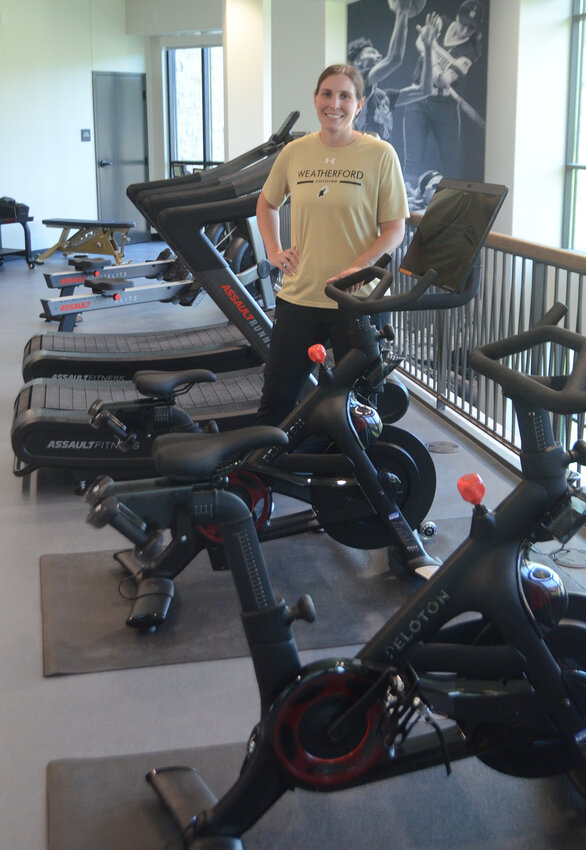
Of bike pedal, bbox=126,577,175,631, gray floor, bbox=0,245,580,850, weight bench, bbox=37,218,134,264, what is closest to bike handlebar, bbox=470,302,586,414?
gray floor, bbox=0,245,580,850

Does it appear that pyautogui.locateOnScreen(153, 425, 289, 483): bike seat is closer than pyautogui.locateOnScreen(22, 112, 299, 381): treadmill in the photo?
Yes

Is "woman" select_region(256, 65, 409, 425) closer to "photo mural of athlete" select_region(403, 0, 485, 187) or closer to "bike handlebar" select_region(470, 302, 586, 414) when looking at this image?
"bike handlebar" select_region(470, 302, 586, 414)

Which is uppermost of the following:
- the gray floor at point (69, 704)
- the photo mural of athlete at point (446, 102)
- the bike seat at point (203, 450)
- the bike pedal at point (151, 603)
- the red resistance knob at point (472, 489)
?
the photo mural of athlete at point (446, 102)

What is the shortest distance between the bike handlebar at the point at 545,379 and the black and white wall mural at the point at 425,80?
9.12 metres

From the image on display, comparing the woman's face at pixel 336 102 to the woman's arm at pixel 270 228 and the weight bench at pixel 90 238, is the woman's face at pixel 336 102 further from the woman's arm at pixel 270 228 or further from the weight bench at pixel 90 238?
the weight bench at pixel 90 238

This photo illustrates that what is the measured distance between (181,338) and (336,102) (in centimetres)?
296

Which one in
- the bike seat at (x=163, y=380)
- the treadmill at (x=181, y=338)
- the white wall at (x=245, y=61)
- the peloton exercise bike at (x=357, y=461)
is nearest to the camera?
the peloton exercise bike at (x=357, y=461)

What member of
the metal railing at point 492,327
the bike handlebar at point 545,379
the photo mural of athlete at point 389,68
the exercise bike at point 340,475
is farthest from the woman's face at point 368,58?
the bike handlebar at point 545,379

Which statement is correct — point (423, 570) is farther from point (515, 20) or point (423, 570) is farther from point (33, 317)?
point (515, 20)

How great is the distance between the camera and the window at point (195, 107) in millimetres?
13375

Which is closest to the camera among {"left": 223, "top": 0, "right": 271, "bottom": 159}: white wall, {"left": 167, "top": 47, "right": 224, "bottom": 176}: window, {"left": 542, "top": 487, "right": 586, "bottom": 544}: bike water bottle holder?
{"left": 542, "top": 487, "right": 586, "bottom": 544}: bike water bottle holder

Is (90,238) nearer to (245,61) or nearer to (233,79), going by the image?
(233,79)

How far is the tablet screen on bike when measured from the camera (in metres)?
3.21

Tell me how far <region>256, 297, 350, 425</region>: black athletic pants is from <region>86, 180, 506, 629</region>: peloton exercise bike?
20cm
